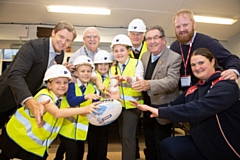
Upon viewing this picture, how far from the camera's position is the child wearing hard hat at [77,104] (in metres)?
1.94

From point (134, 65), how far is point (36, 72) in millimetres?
1016

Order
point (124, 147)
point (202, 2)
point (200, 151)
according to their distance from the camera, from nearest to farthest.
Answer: point (200, 151) → point (124, 147) → point (202, 2)

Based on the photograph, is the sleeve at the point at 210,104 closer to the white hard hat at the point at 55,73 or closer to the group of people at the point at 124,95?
the group of people at the point at 124,95

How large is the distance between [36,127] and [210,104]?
1468 mm

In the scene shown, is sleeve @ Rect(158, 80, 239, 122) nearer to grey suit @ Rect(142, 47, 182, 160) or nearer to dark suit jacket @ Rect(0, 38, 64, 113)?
grey suit @ Rect(142, 47, 182, 160)

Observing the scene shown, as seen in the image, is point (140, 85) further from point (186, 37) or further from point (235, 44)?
point (235, 44)

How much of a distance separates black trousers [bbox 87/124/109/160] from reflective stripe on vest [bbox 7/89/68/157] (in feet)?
1.98

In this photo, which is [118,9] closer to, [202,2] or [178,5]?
[178,5]

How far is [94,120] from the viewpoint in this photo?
179cm

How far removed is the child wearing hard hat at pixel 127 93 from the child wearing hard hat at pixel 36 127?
0.49 m

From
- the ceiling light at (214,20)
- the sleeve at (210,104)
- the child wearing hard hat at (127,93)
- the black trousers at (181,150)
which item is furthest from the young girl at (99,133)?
the ceiling light at (214,20)

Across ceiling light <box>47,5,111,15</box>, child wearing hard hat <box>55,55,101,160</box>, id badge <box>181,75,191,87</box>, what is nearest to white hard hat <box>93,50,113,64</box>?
child wearing hard hat <box>55,55,101,160</box>

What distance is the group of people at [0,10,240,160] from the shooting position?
149 centimetres

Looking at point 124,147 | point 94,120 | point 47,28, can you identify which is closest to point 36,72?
point 94,120
